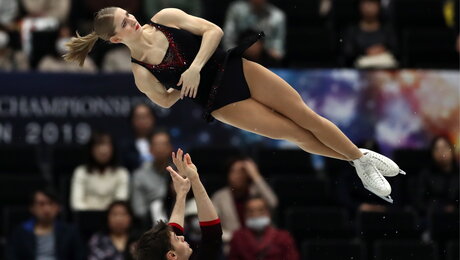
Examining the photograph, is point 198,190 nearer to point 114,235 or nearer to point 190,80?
point 190,80

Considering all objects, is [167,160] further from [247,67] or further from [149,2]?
[247,67]

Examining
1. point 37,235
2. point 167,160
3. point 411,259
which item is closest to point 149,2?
point 167,160

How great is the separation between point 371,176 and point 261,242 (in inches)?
80.3

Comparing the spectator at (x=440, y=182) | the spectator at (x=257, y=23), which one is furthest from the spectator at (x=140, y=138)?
the spectator at (x=440, y=182)

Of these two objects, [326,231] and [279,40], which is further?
[279,40]

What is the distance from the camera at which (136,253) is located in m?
7.57

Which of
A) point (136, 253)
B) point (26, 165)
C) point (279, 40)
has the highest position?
point (136, 253)

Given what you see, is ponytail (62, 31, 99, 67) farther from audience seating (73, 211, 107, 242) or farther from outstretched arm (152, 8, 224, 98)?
audience seating (73, 211, 107, 242)

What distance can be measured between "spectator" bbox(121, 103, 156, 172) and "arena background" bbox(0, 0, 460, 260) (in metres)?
0.48

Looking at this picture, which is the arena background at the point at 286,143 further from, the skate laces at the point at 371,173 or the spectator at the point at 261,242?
the skate laces at the point at 371,173

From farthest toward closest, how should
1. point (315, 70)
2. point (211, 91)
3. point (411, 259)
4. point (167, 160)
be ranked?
point (315, 70)
point (167, 160)
point (411, 259)
point (211, 91)

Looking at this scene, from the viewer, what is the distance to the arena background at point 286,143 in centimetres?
1166

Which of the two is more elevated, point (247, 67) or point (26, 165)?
point (247, 67)

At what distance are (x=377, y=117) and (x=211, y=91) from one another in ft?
16.3
